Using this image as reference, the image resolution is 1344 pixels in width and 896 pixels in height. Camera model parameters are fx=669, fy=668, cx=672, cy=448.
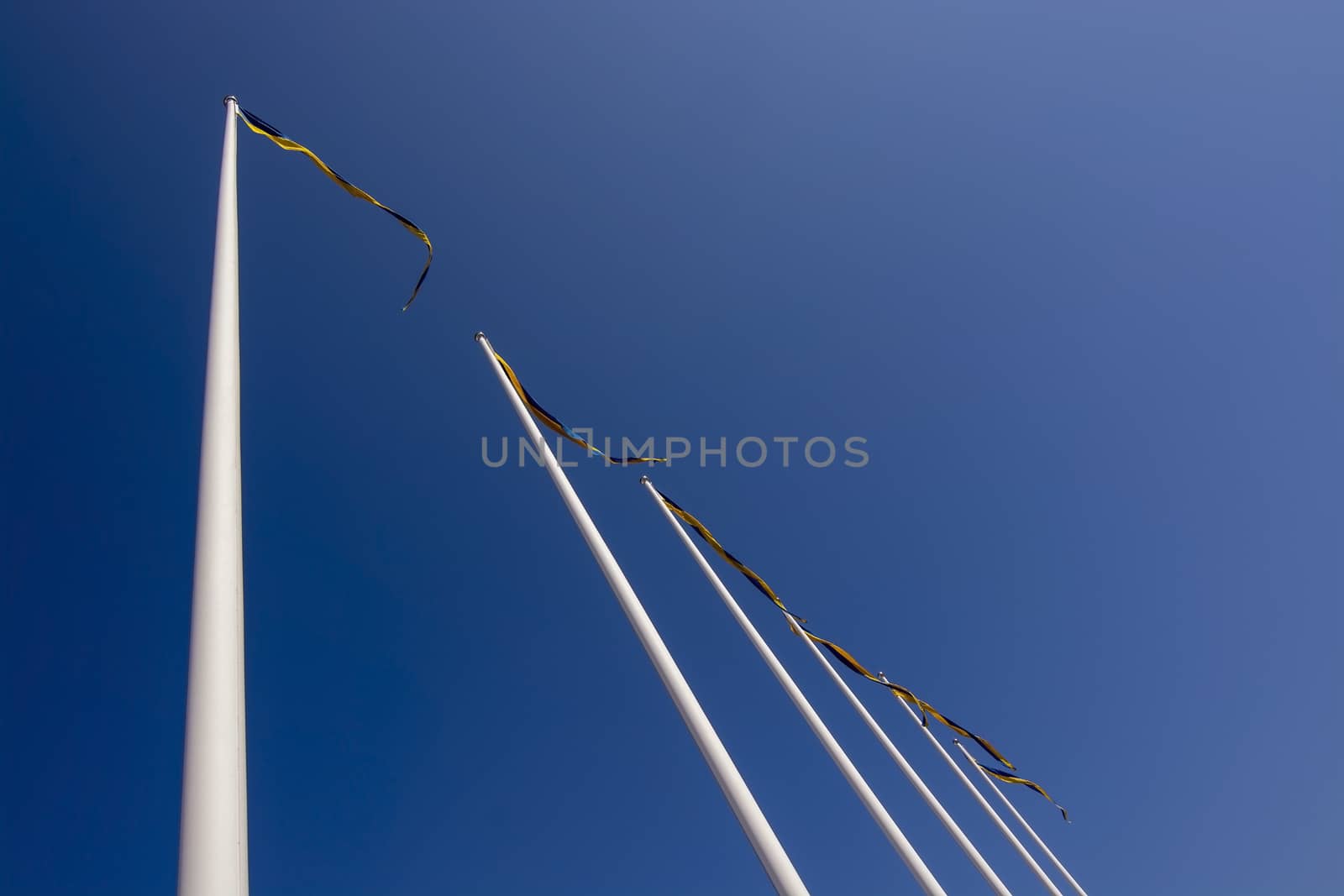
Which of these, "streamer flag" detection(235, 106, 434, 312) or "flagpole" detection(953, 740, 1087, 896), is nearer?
"streamer flag" detection(235, 106, 434, 312)

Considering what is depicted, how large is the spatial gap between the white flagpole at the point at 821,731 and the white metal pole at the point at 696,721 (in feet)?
12.4

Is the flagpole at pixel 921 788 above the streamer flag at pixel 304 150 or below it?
below

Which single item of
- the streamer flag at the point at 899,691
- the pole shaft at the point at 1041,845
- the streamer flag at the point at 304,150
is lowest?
the pole shaft at the point at 1041,845

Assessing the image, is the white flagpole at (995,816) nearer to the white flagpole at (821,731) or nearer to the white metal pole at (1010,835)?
the white metal pole at (1010,835)

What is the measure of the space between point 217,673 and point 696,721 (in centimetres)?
297

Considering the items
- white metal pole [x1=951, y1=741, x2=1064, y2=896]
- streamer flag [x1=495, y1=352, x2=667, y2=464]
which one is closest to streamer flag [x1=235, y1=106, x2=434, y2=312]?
streamer flag [x1=495, y1=352, x2=667, y2=464]

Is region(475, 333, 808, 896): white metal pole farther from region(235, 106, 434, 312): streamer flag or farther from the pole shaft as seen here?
the pole shaft

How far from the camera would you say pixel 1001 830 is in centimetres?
1310

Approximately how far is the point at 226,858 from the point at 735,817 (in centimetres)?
296

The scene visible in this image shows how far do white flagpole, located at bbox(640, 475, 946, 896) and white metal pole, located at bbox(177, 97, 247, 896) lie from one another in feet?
22.5

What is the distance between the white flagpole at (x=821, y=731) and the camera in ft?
26.2

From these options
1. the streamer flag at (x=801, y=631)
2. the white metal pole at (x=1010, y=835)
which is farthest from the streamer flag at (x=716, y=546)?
the white metal pole at (x=1010, y=835)

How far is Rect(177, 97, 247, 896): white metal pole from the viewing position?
2.26 m

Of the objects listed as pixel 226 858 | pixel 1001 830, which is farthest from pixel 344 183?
pixel 1001 830
